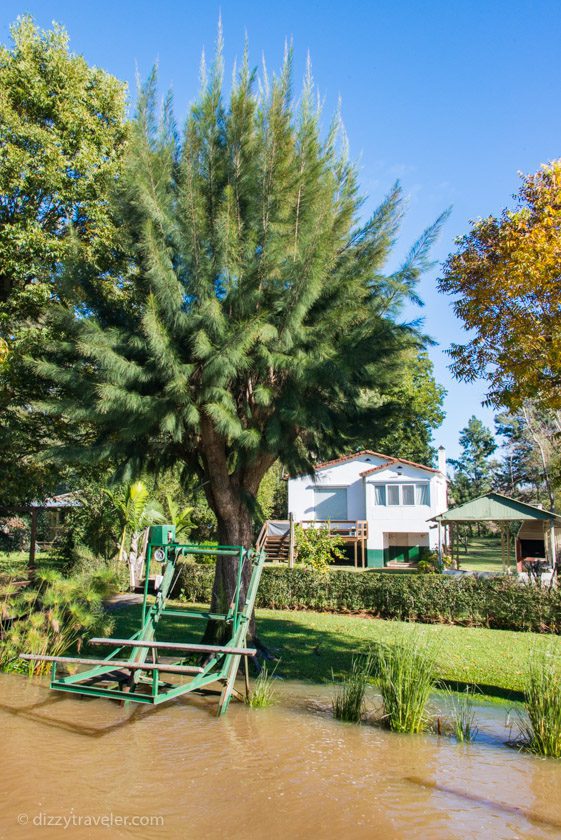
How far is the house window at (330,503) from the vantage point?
122ft

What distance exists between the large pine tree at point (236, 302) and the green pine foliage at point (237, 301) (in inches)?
1.0

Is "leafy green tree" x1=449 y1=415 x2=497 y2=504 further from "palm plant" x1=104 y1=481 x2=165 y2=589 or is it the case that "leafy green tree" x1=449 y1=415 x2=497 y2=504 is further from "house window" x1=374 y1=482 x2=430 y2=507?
"palm plant" x1=104 y1=481 x2=165 y2=589

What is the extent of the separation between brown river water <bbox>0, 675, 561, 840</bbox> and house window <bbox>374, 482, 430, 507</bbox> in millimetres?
29053

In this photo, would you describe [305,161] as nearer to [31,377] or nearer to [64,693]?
[31,377]

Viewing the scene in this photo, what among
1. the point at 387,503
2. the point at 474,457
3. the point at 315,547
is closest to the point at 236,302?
the point at 315,547

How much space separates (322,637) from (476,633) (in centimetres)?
363

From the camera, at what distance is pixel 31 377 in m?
10.3

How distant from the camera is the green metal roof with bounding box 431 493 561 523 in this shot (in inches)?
906

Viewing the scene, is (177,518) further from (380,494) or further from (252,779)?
(252,779)

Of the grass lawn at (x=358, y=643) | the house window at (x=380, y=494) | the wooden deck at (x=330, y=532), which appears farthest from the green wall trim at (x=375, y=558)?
the grass lawn at (x=358, y=643)

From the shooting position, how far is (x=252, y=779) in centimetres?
471

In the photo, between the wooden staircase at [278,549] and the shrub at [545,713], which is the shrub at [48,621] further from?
the wooden staircase at [278,549]

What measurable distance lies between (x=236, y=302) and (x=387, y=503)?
28478mm

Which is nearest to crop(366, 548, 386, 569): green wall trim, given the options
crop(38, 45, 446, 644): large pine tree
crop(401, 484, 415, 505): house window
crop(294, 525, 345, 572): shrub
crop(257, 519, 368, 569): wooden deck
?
crop(257, 519, 368, 569): wooden deck
